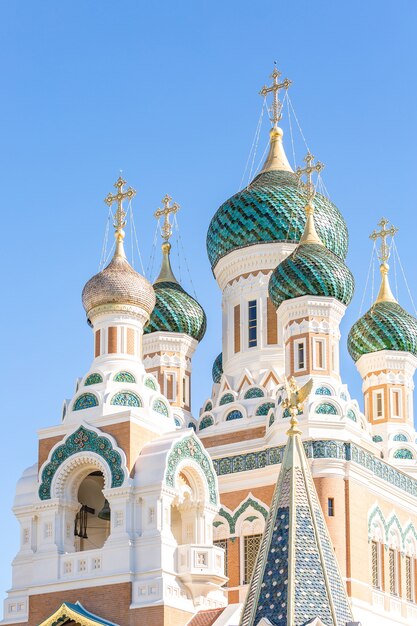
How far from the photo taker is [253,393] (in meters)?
21.0

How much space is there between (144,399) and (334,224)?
6.20m

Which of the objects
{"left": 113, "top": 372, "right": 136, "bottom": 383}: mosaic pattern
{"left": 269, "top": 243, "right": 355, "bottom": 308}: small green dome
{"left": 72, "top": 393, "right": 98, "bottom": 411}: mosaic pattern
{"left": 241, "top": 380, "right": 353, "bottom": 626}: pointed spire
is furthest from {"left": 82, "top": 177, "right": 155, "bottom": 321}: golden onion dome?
{"left": 241, "top": 380, "right": 353, "bottom": 626}: pointed spire

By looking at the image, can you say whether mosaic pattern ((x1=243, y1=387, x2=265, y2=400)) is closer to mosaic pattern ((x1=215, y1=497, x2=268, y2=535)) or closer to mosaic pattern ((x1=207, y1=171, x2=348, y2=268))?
mosaic pattern ((x1=215, y1=497, x2=268, y2=535))

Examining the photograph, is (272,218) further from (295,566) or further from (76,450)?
(295,566)

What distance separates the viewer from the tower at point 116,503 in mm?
16156

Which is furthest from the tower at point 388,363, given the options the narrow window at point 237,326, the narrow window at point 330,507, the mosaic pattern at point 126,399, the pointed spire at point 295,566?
the pointed spire at point 295,566

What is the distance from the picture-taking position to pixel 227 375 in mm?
21781

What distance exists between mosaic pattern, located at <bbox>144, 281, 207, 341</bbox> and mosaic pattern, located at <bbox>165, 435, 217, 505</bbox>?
5.87 m

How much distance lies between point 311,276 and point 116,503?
5.32 meters

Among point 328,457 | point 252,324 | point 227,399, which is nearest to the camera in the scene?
point 328,457

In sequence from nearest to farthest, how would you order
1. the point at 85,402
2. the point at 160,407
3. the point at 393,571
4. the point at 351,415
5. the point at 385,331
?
the point at 85,402
the point at 160,407
the point at 393,571
the point at 351,415
the point at 385,331

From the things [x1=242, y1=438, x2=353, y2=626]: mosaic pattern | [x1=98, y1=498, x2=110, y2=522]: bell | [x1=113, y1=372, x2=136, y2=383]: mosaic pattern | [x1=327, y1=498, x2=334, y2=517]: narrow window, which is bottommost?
[x1=242, y1=438, x2=353, y2=626]: mosaic pattern

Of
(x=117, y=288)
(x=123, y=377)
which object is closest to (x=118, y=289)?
(x=117, y=288)

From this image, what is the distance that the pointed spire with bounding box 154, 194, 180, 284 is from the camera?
78.3 feet
